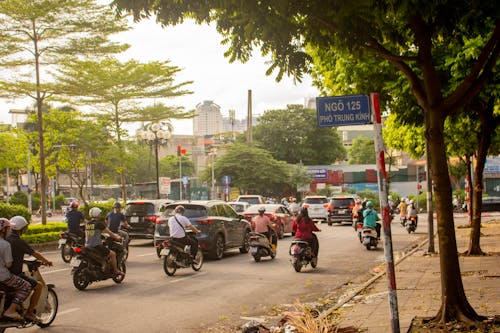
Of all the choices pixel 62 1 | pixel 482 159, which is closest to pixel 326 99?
pixel 482 159

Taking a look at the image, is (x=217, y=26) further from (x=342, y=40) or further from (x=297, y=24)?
(x=342, y=40)

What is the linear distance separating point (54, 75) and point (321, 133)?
2112 inches

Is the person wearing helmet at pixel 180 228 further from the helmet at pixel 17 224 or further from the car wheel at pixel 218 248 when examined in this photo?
the helmet at pixel 17 224

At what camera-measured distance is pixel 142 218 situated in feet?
80.6

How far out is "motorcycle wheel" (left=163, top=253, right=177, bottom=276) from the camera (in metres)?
15.5

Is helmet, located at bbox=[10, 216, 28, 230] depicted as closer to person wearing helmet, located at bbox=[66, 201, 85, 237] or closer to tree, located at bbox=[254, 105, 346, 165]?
person wearing helmet, located at bbox=[66, 201, 85, 237]

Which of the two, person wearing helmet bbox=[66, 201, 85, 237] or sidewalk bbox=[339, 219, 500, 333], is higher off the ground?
Result: person wearing helmet bbox=[66, 201, 85, 237]

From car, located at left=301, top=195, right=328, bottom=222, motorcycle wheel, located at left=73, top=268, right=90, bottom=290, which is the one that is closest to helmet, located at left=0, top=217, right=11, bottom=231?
motorcycle wheel, located at left=73, top=268, right=90, bottom=290

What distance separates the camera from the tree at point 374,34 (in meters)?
8.37

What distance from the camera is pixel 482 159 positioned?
1883 centimetres

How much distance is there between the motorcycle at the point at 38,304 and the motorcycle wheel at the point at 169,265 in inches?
222

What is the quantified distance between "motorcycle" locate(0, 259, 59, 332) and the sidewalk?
429 cm

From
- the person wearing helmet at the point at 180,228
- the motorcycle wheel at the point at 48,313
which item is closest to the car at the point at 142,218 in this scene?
the person wearing helmet at the point at 180,228

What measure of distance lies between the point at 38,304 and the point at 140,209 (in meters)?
15.5
